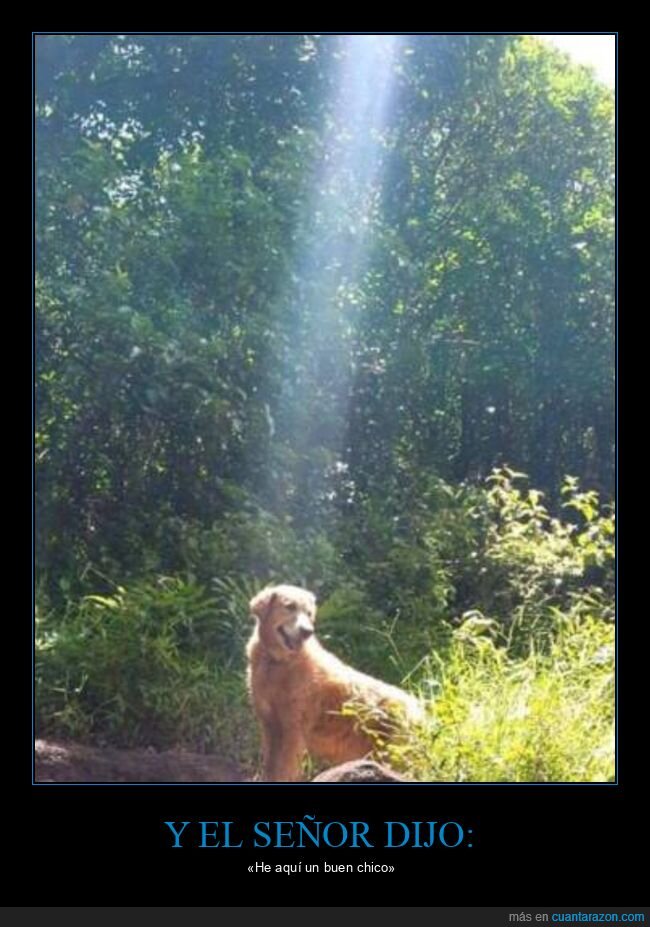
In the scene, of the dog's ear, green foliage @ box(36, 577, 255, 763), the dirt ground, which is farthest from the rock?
green foliage @ box(36, 577, 255, 763)

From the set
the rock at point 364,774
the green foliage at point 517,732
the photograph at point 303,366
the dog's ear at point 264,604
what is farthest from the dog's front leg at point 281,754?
the photograph at point 303,366

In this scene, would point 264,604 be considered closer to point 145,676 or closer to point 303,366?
point 145,676

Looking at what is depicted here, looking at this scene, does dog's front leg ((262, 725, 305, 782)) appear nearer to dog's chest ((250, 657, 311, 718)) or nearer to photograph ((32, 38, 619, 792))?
dog's chest ((250, 657, 311, 718))

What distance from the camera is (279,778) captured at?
17.7 feet

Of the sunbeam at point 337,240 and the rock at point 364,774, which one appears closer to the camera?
the rock at point 364,774

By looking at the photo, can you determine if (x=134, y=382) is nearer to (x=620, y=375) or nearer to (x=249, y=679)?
(x=249, y=679)

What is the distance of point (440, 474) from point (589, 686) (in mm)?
3597

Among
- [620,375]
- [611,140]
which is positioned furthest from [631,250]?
[611,140]

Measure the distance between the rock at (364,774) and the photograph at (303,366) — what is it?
63.1 inches

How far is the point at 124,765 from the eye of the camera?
20.6 ft

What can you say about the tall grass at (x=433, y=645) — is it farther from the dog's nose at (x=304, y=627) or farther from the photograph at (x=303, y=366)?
the dog's nose at (x=304, y=627)

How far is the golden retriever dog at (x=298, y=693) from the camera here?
5.25m

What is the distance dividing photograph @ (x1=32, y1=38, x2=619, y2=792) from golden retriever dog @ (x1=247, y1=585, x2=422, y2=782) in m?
0.92

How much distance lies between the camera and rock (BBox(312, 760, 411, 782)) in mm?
4562
